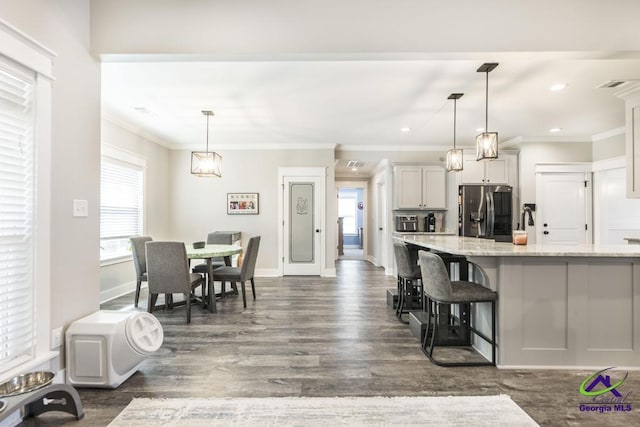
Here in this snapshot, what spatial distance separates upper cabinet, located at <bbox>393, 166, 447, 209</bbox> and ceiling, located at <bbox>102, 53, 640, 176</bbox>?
66 cm

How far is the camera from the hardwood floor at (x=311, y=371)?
1.96 metres

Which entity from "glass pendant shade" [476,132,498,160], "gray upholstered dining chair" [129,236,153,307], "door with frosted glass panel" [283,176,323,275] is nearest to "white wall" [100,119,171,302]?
"gray upholstered dining chair" [129,236,153,307]

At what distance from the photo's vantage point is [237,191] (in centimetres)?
603

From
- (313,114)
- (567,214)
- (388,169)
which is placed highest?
(313,114)

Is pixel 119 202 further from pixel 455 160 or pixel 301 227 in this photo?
pixel 455 160

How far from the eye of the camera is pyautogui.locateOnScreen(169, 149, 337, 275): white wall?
6.03 metres

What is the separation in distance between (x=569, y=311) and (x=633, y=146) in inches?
82.6

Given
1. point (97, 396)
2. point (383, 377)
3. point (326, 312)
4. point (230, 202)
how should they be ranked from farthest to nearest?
point (230, 202) < point (326, 312) < point (383, 377) < point (97, 396)

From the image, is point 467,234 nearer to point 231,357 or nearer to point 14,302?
point 231,357

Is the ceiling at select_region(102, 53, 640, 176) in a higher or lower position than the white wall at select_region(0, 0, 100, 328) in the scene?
higher

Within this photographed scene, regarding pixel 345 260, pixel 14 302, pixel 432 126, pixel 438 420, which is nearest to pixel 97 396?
pixel 14 302

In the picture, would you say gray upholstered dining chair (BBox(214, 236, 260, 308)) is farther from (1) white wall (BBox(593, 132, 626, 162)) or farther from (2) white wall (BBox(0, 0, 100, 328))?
(1) white wall (BBox(593, 132, 626, 162))

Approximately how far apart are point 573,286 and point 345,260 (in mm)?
6252

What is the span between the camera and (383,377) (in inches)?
88.0
